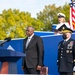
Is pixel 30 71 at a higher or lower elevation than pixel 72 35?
lower

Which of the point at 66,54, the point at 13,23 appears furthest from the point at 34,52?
the point at 13,23

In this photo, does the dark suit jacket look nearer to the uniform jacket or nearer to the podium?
the uniform jacket

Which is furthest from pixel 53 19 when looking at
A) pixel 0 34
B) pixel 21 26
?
pixel 0 34

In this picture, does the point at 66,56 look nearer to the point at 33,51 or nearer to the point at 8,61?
the point at 33,51

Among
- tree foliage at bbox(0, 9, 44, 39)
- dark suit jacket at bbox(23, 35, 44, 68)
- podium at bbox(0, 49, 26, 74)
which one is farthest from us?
tree foliage at bbox(0, 9, 44, 39)

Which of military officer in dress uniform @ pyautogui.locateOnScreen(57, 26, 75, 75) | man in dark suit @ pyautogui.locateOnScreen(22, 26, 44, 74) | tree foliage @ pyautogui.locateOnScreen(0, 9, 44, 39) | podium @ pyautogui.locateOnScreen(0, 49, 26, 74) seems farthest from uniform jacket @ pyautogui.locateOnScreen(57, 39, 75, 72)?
tree foliage @ pyautogui.locateOnScreen(0, 9, 44, 39)

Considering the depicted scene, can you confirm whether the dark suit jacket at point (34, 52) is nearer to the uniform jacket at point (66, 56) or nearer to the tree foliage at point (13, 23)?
the uniform jacket at point (66, 56)

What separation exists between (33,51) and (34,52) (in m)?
0.03

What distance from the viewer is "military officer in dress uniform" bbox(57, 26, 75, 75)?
6.66 metres

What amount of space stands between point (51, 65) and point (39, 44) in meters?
1.02

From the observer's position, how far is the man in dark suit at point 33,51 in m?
6.81

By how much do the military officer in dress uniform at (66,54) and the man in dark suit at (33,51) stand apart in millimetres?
387

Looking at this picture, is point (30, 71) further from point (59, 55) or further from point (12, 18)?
point (12, 18)

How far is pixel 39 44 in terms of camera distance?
22.3ft
